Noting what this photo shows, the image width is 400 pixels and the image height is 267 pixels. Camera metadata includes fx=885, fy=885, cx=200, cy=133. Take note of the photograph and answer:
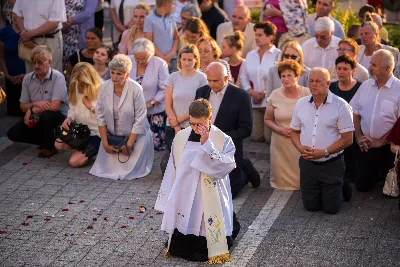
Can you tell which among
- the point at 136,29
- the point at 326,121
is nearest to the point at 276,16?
the point at 136,29

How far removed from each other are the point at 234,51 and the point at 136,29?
179 cm

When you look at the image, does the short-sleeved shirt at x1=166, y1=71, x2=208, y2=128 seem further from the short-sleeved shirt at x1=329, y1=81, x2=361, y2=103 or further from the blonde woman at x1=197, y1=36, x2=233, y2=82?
the short-sleeved shirt at x1=329, y1=81, x2=361, y2=103

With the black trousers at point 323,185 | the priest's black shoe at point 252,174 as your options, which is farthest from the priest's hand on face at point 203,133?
the priest's black shoe at point 252,174

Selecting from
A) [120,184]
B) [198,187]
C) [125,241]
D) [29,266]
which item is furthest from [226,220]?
[120,184]

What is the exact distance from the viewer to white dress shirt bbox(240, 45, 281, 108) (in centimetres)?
1328

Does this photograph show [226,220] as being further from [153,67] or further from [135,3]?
[135,3]

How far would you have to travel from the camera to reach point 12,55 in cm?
1475

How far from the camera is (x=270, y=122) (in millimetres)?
11703

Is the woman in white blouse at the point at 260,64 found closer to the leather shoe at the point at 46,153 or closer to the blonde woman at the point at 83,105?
the blonde woman at the point at 83,105

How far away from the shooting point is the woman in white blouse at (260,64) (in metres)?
13.3

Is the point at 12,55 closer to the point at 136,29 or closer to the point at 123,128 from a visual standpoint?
the point at 136,29

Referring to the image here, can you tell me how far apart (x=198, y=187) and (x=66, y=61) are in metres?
6.88

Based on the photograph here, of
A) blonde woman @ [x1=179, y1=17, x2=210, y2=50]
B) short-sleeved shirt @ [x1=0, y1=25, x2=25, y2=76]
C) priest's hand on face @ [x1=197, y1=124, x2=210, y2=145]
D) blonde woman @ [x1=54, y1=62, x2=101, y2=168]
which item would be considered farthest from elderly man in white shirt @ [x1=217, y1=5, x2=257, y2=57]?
priest's hand on face @ [x1=197, y1=124, x2=210, y2=145]

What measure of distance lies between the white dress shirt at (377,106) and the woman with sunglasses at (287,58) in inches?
Result: 43.9
